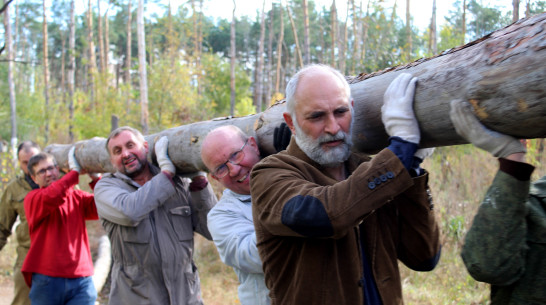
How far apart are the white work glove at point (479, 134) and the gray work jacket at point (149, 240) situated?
234 centimetres

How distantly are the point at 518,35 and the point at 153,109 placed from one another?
630 inches

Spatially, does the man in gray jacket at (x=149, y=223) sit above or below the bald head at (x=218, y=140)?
below

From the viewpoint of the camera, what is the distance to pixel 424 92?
174 cm

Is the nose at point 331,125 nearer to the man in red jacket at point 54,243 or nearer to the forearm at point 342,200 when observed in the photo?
the forearm at point 342,200

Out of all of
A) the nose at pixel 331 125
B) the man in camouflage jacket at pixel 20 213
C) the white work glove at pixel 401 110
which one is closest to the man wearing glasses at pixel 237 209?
the nose at pixel 331 125

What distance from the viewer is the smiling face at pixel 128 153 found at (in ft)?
11.9

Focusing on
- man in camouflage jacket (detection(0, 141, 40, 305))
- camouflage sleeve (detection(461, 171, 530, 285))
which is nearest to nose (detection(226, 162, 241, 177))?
camouflage sleeve (detection(461, 171, 530, 285))

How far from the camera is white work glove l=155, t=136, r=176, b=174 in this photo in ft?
11.6

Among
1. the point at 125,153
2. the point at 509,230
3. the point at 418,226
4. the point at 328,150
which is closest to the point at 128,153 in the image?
the point at 125,153

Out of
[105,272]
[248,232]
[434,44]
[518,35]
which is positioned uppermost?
[434,44]

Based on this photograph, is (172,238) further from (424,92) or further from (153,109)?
(153,109)

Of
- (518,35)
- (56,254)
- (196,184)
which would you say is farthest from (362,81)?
(56,254)

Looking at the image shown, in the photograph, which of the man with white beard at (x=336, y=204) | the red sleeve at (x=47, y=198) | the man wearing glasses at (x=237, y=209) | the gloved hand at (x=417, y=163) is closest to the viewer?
the man with white beard at (x=336, y=204)

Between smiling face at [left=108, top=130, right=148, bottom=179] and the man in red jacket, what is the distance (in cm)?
91
